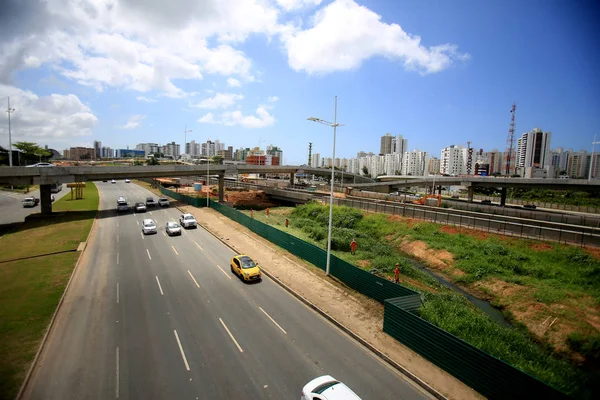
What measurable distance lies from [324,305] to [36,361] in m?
13.3

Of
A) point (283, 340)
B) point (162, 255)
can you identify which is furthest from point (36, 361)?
point (162, 255)

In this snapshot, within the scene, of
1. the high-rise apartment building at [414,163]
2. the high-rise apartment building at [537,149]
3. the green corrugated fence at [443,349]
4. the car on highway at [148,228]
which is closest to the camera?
the green corrugated fence at [443,349]

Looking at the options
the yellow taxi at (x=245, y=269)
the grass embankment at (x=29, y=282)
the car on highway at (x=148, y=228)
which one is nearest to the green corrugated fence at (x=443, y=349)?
the yellow taxi at (x=245, y=269)

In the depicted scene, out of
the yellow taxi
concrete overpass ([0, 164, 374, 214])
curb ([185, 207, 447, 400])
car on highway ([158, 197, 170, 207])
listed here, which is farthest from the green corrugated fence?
car on highway ([158, 197, 170, 207])

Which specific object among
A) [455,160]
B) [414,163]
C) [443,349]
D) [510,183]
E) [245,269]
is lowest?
[245,269]

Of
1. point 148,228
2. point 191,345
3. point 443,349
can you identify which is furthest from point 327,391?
point 148,228

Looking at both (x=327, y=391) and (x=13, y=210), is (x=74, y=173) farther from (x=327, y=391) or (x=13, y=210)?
(x=327, y=391)

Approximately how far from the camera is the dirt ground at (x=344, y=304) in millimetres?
11820

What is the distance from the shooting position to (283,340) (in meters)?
14.3

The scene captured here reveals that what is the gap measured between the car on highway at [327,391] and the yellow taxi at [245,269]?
11716 mm

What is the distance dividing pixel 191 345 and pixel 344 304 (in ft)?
29.0

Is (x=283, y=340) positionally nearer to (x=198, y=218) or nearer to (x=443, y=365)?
(x=443, y=365)

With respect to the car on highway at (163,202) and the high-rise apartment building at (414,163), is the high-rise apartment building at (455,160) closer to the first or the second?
the high-rise apartment building at (414,163)

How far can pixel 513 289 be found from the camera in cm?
2456
